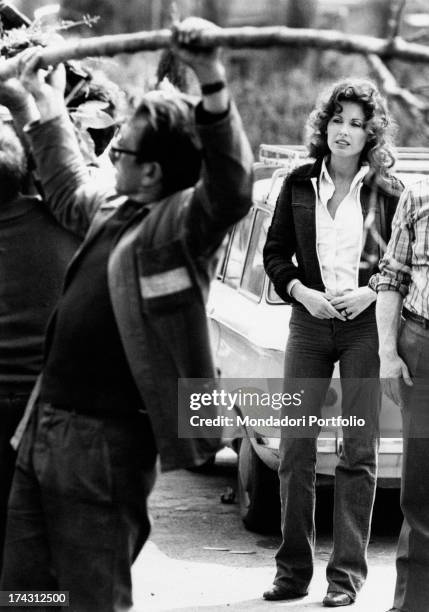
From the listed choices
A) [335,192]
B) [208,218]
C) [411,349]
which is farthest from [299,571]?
[208,218]

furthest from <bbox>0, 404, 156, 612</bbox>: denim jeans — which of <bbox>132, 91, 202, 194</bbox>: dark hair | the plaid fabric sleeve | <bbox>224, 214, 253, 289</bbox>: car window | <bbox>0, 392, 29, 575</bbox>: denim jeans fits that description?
<bbox>224, 214, 253, 289</bbox>: car window

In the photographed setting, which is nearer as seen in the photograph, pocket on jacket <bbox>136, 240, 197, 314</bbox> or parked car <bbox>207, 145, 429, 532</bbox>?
pocket on jacket <bbox>136, 240, 197, 314</bbox>

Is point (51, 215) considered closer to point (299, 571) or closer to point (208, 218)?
point (208, 218)

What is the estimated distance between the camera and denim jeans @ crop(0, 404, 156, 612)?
135 inches

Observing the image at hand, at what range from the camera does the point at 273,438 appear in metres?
6.25

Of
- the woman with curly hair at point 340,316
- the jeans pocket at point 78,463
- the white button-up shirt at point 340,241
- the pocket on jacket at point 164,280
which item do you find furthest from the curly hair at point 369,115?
the jeans pocket at point 78,463

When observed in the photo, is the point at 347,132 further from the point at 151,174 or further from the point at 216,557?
the point at 216,557

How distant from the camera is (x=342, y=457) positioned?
213 inches

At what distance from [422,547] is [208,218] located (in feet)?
7.31

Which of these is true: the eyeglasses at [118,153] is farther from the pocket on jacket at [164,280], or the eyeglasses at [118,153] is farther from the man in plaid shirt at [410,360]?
the man in plaid shirt at [410,360]

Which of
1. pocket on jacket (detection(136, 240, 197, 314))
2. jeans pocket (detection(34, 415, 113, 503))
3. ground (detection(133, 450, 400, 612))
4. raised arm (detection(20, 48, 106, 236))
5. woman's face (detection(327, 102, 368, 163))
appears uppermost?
raised arm (detection(20, 48, 106, 236))

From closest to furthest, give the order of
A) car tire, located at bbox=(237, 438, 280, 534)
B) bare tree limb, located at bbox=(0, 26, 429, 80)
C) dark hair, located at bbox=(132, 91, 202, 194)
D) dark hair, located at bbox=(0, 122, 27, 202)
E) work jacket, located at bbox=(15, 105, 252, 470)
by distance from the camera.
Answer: bare tree limb, located at bbox=(0, 26, 429, 80), work jacket, located at bbox=(15, 105, 252, 470), dark hair, located at bbox=(132, 91, 202, 194), dark hair, located at bbox=(0, 122, 27, 202), car tire, located at bbox=(237, 438, 280, 534)

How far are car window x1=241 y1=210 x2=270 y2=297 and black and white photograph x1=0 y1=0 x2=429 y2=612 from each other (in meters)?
0.02

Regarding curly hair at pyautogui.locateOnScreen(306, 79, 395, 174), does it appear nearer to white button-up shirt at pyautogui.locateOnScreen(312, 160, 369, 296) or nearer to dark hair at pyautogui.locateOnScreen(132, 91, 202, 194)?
white button-up shirt at pyautogui.locateOnScreen(312, 160, 369, 296)
